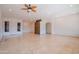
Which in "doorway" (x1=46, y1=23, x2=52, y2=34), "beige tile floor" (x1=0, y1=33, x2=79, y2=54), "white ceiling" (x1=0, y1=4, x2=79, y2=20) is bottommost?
"beige tile floor" (x1=0, y1=33, x2=79, y2=54)

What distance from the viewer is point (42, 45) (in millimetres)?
2518

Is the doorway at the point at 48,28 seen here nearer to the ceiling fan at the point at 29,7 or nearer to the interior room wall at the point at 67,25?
the interior room wall at the point at 67,25

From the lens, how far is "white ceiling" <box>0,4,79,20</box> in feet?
8.16

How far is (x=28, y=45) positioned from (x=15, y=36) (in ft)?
1.19

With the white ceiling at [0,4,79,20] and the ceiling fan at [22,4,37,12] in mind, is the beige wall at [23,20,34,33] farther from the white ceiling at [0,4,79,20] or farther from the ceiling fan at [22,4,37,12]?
the ceiling fan at [22,4,37,12]

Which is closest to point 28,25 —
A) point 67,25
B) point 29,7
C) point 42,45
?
point 29,7

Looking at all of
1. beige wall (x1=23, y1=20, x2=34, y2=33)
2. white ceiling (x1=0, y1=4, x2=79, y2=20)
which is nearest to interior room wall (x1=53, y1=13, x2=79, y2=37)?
white ceiling (x1=0, y1=4, x2=79, y2=20)

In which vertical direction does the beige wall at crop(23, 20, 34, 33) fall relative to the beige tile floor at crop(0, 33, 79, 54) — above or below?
above

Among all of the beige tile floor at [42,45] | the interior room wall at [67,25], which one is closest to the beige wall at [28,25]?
the beige tile floor at [42,45]

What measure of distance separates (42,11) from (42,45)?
738mm

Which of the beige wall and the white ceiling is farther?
the beige wall

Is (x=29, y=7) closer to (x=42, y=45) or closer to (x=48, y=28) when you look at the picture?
(x=48, y=28)

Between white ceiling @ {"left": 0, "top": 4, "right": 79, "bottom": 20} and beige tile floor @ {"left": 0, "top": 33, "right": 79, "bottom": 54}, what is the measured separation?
1.63ft
